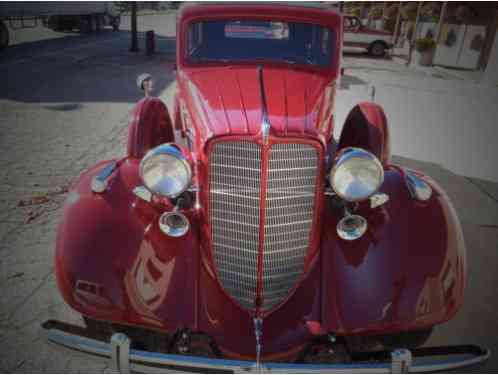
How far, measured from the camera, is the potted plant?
1372 cm

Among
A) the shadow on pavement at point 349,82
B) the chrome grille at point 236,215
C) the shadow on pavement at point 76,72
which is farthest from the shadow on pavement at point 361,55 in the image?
the chrome grille at point 236,215

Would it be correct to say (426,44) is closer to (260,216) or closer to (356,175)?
(356,175)

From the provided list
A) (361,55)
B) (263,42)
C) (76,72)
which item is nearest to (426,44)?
(361,55)

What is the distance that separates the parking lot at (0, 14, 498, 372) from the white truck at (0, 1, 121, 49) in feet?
8.60

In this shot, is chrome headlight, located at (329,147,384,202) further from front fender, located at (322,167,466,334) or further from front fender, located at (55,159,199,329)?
front fender, located at (55,159,199,329)

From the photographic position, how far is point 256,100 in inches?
75.2

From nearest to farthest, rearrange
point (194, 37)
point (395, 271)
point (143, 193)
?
point (395, 271)
point (143, 193)
point (194, 37)

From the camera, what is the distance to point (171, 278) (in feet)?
6.15

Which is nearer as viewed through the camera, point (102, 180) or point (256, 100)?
point (256, 100)

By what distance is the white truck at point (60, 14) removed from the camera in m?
13.1

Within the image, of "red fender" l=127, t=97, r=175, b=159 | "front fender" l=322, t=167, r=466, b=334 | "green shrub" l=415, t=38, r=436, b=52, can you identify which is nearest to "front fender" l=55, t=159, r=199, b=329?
"red fender" l=127, t=97, r=175, b=159

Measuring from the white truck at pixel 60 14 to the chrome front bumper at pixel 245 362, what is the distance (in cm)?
1511

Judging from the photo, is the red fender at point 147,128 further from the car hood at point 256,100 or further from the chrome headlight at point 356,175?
the chrome headlight at point 356,175

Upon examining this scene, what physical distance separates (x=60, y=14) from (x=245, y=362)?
19766 millimetres
